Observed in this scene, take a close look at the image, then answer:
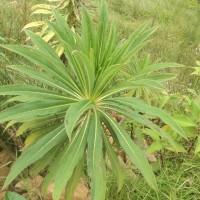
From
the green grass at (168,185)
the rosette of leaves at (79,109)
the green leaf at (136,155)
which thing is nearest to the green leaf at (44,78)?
the rosette of leaves at (79,109)

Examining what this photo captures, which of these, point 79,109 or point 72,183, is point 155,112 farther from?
point 72,183

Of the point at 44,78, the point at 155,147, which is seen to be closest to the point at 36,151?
the point at 44,78

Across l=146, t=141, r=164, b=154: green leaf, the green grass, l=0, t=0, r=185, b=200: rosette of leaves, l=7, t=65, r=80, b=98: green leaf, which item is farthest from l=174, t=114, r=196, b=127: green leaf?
l=7, t=65, r=80, b=98: green leaf

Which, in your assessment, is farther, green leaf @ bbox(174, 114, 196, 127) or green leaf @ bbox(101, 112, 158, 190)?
green leaf @ bbox(174, 114, 196, 127)

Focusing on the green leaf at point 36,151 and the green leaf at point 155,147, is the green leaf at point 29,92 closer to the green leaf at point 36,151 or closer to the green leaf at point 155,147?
the green leaf at point 36,151

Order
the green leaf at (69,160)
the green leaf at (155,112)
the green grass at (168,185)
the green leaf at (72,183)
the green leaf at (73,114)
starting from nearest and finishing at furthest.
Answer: the green leaf at (73,114) → the green leaf at (69,160) → the green leaf at (155,112) → the green leaf at (72,183) → the green grass at (168,185)

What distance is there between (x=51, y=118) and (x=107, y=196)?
66 centimetres

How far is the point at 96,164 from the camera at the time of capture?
1.91 meters

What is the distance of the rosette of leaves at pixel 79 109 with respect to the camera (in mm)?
1883

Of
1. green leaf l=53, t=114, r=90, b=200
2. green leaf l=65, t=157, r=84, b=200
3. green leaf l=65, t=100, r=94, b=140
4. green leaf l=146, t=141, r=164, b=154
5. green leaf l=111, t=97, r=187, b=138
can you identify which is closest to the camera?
green leaf l=65, t=100, r=94, b=140

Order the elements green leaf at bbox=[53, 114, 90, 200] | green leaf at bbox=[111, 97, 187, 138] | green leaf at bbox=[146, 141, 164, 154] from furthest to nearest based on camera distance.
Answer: green leaf at bbox=[146, 141, 164, 154] < green leaf at bbox=[111, 97, 187, 138] < green leaf at bbox=[53, 114, 90, 200]

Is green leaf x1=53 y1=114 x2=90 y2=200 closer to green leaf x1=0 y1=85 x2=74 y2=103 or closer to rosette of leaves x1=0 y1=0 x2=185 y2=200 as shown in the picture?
rosette of leaves x1=0 y1=0 x2=185 y2=200

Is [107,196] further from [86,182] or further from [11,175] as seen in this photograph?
[11,175]

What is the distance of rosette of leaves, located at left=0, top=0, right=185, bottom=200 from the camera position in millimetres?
1883
